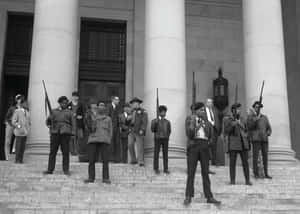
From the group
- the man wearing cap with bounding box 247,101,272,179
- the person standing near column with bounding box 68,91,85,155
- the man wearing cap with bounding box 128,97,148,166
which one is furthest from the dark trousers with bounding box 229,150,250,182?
the person standing near column with bounding box 68,91,85,155

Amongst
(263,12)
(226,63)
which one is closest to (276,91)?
(263,12)

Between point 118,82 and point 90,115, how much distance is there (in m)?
9.90

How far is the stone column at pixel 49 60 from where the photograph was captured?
54.4 feet

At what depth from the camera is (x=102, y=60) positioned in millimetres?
23812

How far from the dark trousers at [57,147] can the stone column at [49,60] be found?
8.46 ft

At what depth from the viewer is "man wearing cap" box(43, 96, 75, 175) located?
44.7 feet

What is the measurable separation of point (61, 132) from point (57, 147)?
42 cm

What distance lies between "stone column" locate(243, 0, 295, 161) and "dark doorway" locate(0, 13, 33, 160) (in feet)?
32.9

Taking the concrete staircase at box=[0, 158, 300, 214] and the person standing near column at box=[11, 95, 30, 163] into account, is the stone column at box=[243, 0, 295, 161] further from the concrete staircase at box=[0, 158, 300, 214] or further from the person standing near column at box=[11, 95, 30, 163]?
the person standing near column at box=[11, 95, 30, 163]

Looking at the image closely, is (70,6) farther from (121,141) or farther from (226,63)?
(226,63)

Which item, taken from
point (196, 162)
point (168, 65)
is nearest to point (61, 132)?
point (196, 162)

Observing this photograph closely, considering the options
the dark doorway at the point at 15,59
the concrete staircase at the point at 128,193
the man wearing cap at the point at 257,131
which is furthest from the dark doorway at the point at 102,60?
the man wearing cap at the point at 257,131

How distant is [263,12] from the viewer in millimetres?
18891

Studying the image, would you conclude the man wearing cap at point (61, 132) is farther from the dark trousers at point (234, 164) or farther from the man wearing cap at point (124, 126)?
the dark trousers at point (234, 164)
